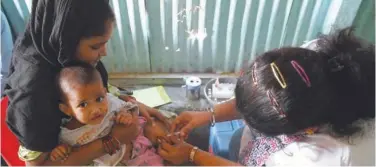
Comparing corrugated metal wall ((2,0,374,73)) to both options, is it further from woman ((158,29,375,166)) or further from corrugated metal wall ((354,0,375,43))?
woman ((158,29,375,166))

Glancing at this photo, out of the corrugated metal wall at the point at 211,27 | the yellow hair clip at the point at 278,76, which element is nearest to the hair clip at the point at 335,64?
the yellow hair clip at the point at 278,76

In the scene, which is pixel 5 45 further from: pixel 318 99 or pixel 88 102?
pixel 318 99

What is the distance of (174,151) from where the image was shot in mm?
1317

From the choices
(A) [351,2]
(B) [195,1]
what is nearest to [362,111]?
(A) [351,2]

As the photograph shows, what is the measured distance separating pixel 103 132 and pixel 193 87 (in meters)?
0.82

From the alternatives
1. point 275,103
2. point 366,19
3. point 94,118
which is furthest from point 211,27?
point 275,103

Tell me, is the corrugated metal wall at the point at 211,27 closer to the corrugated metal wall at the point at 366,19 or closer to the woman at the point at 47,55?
the corrugated metal wall at the point at 366,19

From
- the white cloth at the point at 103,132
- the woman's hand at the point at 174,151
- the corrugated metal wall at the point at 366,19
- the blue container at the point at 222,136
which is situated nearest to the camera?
the white cloth at the point at 103,132

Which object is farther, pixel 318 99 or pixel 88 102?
pixel 88 102

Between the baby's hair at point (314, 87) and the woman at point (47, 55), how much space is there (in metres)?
0.47

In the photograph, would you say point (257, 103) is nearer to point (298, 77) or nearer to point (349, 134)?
point (298, 77)

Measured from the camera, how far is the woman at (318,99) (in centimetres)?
87

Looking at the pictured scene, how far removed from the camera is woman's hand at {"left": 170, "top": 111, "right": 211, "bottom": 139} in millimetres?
1421

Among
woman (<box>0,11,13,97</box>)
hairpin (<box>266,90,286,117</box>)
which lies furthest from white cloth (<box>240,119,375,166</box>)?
woman (<box>0,11,13,97</box>)
